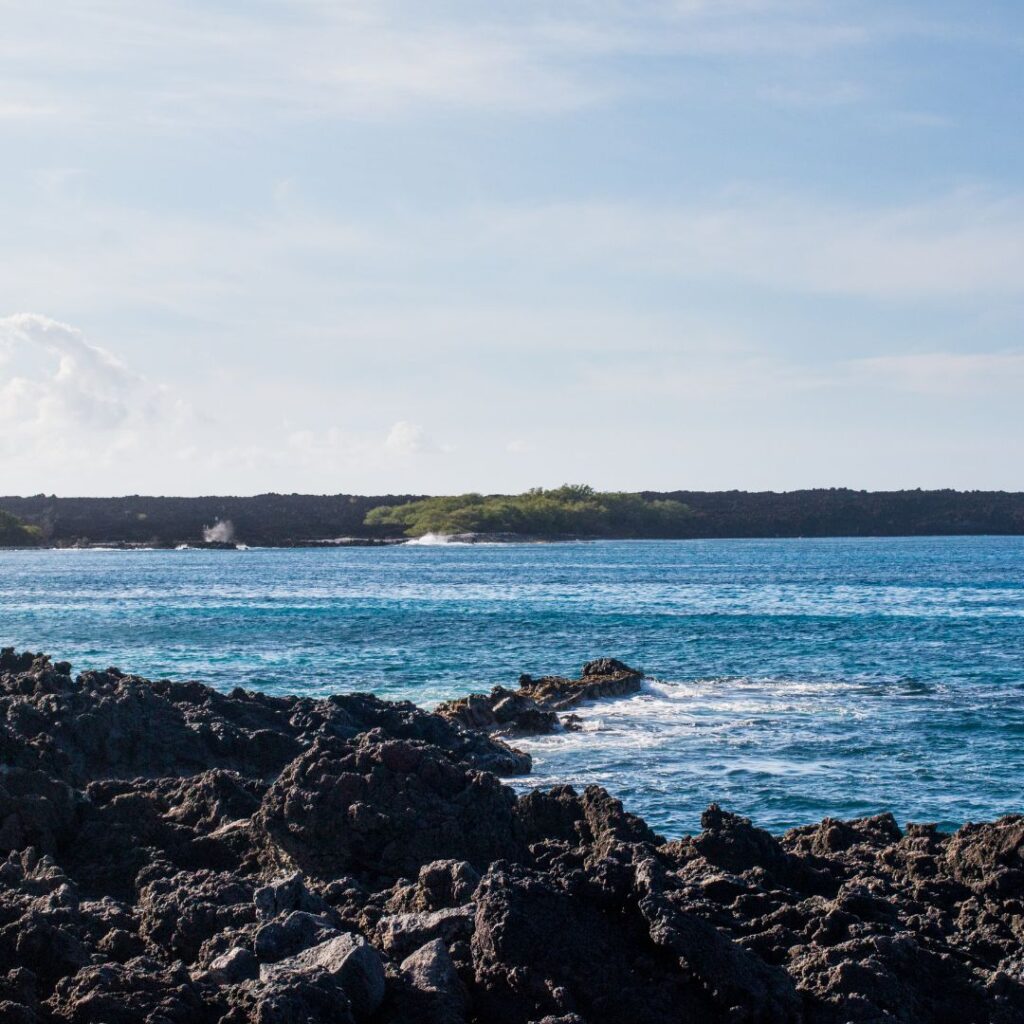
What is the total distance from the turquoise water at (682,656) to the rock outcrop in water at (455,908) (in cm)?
461

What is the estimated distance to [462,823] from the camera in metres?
11.4

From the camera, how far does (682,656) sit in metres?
35.8

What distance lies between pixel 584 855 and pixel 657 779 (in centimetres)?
802

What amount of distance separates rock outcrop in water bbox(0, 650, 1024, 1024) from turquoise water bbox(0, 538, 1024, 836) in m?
4.61

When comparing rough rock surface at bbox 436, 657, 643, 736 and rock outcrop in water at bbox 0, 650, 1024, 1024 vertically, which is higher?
rock outcrop in water at bbox 0, 650, 1024, 1024

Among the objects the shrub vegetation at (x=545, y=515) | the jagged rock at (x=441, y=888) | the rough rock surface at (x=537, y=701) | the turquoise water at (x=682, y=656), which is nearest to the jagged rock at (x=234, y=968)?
the jagged rock at (x=441, y=888)

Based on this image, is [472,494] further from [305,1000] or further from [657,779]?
[305,1000]

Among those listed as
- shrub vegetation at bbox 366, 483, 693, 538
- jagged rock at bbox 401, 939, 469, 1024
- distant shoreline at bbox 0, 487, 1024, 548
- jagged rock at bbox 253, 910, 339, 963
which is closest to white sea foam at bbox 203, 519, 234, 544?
distant shoreline at bbox 0, 487, 1024, 548

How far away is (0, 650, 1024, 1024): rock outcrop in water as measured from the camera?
7340 millimetres

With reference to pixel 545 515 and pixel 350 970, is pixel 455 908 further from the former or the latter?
pixel 545 515

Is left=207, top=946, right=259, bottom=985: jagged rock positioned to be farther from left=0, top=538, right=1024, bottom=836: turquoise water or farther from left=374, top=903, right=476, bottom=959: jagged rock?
left=0, top=538, right=1024, bottom=836: turquoise water

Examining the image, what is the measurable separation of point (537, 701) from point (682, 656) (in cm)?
1062

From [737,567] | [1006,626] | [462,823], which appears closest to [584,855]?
[462,823]

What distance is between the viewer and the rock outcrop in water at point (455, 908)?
7340 mm
